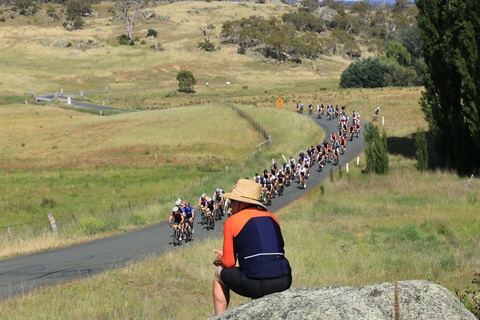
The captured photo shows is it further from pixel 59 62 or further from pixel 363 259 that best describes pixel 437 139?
pixel 59 62

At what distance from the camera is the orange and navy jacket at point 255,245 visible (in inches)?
247

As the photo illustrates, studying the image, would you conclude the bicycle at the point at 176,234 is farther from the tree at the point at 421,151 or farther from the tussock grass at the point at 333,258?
the tree at the point at 421,151

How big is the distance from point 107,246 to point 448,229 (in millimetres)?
12025

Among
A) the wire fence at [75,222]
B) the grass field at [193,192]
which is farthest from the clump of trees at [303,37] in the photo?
the wire fence at [75,222]

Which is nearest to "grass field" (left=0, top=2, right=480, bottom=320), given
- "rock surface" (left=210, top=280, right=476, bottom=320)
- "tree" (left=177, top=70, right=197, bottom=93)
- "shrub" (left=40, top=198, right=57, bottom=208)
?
"shrub" (left=40, top=198, right=57, bottom=208)

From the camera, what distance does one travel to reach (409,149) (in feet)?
152

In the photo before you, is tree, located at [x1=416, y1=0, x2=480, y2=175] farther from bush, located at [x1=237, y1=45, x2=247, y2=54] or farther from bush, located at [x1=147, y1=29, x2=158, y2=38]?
bush, located at [x1=147, y1=29, x2=158, y2=38]

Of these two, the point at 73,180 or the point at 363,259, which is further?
the point at 73,180

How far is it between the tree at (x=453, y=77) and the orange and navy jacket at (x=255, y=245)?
95.4 feet

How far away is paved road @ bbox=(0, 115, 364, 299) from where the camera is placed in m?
18.5

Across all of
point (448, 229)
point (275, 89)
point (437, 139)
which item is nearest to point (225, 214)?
point (448, 229)

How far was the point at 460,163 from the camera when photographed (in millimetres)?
35906

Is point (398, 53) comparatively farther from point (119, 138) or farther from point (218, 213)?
point (218, 213)

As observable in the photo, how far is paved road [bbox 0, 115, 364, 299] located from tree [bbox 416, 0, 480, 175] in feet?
51.4
